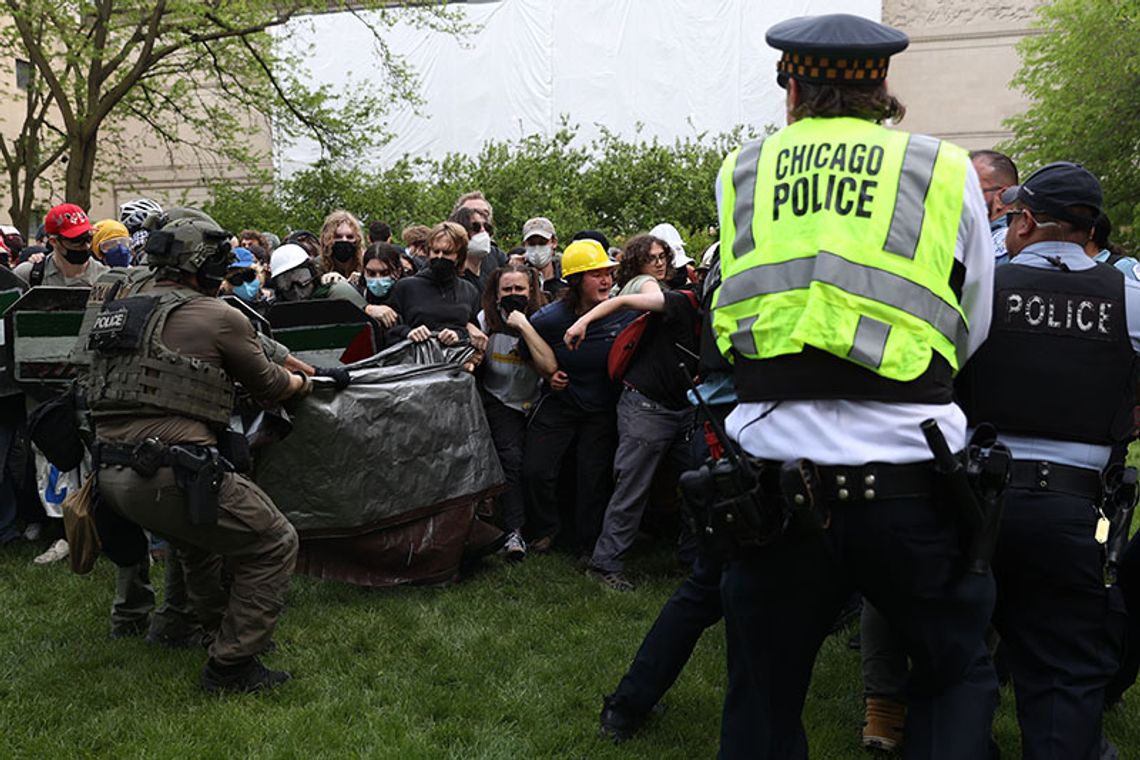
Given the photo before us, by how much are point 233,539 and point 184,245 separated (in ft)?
3.85

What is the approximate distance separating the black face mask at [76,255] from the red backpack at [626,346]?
3.32 metres

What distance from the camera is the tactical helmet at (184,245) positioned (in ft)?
13.6

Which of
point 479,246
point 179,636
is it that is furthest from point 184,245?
point 479,246

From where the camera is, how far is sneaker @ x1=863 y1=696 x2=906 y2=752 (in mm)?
3953

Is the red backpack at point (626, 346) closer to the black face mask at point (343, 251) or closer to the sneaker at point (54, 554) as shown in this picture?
the black face mask at point (343, 251)

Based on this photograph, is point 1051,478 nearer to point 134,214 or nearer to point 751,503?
point 751,503

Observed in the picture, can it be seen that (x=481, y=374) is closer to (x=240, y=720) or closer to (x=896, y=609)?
(x=240, y=720)

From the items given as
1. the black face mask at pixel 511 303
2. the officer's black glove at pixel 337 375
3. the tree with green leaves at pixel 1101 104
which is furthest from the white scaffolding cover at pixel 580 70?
the officer's black glove at pixel 337 375

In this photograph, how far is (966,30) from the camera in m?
31.4

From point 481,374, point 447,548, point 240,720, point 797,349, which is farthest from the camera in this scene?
point 481,374

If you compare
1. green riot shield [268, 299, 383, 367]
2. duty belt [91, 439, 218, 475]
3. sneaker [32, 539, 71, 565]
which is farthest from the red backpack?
sneaker [32, 539, 71, 565]

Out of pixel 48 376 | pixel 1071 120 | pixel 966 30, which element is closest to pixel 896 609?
pixel 48 376

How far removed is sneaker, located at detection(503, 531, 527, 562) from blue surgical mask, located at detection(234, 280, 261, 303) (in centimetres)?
211

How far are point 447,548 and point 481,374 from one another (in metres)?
1.19
